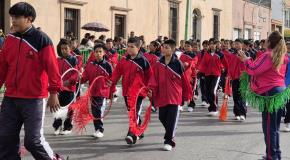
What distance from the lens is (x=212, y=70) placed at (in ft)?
44.3

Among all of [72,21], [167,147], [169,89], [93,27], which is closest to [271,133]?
[167,147]

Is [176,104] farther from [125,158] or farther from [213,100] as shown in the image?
[213,100]

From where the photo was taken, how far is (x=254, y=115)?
13555 millimetres

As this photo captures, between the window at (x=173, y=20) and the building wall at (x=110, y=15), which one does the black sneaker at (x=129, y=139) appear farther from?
the window at (x=173, y=20)

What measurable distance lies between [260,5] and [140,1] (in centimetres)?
2615

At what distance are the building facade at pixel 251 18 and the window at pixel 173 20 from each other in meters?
12.5

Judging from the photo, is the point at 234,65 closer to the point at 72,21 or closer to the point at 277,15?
the point at 72,21

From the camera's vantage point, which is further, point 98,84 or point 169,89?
point 98,84

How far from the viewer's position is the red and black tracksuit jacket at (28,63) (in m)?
5.85

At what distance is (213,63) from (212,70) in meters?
0.20

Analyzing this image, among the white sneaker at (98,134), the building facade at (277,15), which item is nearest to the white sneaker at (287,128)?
the white sneaker at (98,134)

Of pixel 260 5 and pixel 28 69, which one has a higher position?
pixel 260 5

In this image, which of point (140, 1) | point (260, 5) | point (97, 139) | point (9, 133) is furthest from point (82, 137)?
point (260, 5)

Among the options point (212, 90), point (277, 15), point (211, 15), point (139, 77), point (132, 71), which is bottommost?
point (212, 90)
